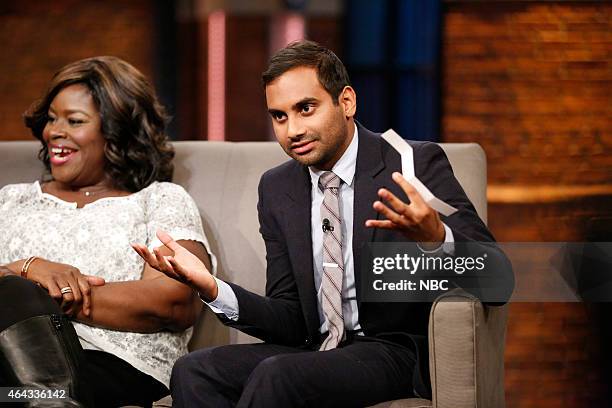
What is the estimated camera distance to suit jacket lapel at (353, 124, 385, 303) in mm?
1993

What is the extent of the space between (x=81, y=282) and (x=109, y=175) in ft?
1.41

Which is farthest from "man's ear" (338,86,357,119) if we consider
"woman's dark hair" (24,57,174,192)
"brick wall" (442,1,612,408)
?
"brick wall" (442,1,612,408)

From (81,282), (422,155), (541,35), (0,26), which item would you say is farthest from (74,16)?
(422,155)

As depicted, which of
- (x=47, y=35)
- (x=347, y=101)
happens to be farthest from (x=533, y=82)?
(x=47, y=35)

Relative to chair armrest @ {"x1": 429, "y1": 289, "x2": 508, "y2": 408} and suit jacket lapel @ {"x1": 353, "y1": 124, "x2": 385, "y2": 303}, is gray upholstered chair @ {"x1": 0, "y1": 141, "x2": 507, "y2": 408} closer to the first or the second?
chair armrest @ {"x1": 429, "y1": 289, "x2": 508, "y2": 408}

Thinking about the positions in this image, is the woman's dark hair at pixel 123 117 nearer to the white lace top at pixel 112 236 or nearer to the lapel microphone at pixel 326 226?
the white lace top at pixel 112 236

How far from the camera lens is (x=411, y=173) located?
197 cm

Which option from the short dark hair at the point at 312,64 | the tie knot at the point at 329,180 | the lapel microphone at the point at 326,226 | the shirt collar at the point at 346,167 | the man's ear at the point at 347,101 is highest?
the short dark hair at the point at 312,64

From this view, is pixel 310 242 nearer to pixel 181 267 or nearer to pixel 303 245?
pixel 303 245

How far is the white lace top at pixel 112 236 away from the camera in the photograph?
7.30 feet

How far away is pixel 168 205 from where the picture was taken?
2.37 m

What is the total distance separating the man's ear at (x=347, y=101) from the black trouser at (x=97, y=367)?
29.1 inches

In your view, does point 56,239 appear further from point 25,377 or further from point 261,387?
point 261,387

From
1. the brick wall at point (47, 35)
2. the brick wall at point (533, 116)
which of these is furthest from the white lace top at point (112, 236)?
the brick wall at point (47, 35)
